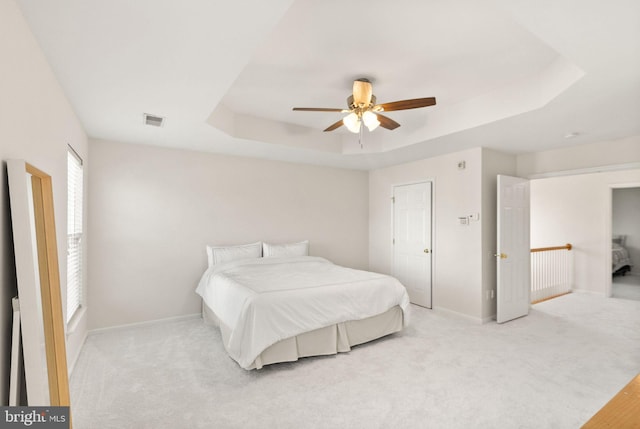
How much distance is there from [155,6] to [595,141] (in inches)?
188

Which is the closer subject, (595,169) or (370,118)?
(370,118)

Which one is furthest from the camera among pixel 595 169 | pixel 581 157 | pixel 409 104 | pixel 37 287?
pixel 581 157

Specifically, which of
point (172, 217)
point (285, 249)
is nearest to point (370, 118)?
point (285, 249)

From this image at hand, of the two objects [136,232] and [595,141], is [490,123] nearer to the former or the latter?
[595,141]

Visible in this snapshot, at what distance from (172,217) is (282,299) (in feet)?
7.39

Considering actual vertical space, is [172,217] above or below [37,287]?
above

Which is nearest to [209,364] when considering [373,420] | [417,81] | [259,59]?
[373,420]

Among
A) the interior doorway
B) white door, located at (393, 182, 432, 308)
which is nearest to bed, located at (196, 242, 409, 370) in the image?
white door, located at (393, 182, 432, 308)

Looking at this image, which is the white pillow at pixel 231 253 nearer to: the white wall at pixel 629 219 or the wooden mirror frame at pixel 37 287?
the wooden mirror frame at pixel 37 287

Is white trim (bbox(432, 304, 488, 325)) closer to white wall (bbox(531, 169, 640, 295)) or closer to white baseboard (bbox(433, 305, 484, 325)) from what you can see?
white baseboard (bbox(433, 305, 484, 325))

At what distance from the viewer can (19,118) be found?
1.57 m

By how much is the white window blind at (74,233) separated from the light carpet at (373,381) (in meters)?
0.59

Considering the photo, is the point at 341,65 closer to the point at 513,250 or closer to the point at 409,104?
the point at 409,104

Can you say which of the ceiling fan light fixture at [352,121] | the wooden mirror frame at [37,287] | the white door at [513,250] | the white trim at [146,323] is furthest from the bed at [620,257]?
the wooden mirror frame at [37,287]
